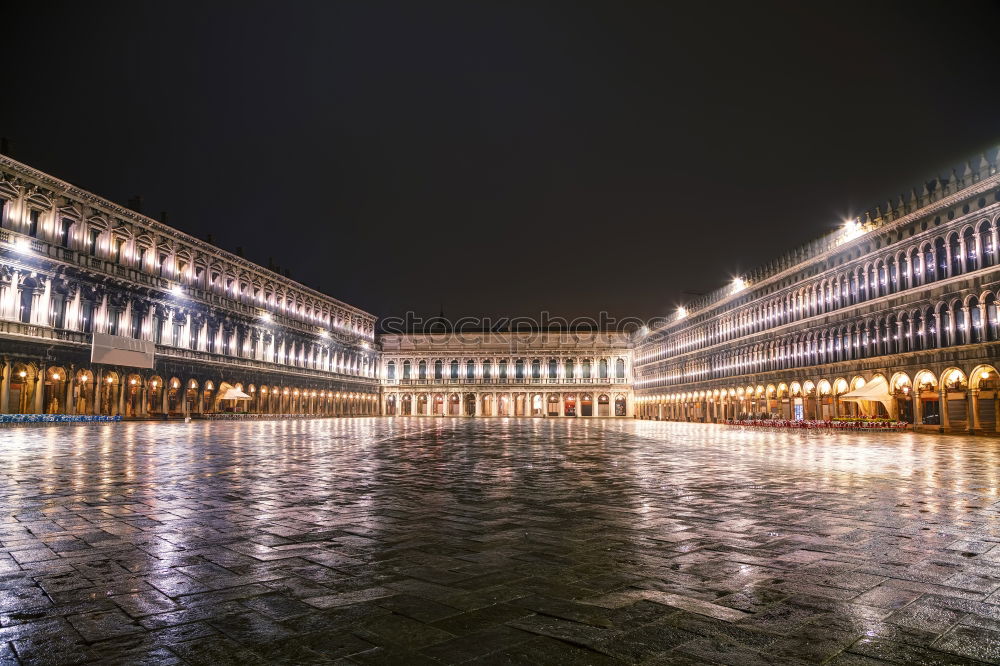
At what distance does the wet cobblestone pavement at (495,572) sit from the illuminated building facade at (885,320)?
76.6ft

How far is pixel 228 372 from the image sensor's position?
169 ft

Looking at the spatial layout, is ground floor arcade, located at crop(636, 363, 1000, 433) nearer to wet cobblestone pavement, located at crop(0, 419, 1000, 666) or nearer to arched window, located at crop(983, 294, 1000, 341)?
arched window, located at crop(983, 294, 1000, 341)

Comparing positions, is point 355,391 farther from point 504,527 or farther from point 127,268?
point 504,527

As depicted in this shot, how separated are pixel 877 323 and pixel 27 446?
1472 inches

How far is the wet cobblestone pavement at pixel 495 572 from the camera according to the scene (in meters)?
3.30

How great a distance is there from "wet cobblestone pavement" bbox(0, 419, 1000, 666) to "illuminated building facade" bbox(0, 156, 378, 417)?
2966cm

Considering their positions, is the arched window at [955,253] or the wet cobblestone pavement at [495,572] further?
the arched window at [955,253]

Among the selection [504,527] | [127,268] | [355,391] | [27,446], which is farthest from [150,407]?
[504,527]

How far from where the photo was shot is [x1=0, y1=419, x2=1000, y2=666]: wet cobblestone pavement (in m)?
3.30

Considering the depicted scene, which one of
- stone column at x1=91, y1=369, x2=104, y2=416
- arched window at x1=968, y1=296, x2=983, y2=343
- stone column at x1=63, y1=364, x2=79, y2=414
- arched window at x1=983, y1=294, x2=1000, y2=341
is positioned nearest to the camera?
arched window at x1=983, y1=294, x2=1000, y2=341

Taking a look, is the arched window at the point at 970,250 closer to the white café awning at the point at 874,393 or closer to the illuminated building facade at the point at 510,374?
the white café awning at the point at 874,393

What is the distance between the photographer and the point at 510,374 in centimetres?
8938

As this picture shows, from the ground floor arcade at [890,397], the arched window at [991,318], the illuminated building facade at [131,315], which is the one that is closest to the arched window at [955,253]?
the arched window at [991,318]

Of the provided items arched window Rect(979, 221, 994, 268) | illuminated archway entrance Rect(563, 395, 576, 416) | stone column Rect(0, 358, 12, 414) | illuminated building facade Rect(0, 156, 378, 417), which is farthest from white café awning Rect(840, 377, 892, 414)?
illuminated archway entrance Rect(563, 395, 576, 416)
